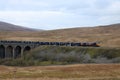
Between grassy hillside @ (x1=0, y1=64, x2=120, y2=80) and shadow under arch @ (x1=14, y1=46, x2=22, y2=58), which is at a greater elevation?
shadow under arch @ (x1=14, y1=46, x2=22, y2=58)

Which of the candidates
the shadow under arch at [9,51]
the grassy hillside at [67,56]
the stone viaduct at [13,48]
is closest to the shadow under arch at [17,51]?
the stone viaduct at [13,48]

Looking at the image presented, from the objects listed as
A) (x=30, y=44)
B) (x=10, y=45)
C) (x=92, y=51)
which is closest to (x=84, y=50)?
(x=92, y=51)

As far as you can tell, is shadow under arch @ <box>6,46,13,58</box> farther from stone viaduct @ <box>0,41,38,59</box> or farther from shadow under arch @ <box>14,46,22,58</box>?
shadow under arch @ <box>14,46,22,58</box>

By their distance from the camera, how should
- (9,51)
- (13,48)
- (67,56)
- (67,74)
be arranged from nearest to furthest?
1. (67,74)
2. (67,56)
3. (13,48)
4. (9,51)

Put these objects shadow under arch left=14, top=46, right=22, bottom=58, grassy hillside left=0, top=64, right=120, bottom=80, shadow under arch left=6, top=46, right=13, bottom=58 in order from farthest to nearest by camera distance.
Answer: shadow under arch left=6, top=46, right=13, bottom=58 → shadow under arch left=14, top=46, right=22, bottom=58 → grassy hillside left=0, top=64, right=120, bottom=80

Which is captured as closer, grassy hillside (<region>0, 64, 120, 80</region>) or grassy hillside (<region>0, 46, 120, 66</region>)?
grassy hillside (<region>0, 64, 120, 80</region>)

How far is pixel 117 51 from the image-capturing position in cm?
7456

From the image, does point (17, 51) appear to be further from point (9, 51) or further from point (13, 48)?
point (9, 51)

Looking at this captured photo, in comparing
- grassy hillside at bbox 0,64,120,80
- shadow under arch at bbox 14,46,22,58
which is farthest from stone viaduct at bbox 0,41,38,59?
grassy hillside at bbox 0,64,120,80

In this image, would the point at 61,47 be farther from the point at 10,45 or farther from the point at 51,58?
the point at 10,45

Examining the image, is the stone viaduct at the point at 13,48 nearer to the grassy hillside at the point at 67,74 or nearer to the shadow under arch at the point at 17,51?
the shadow under arch at the point at 17,51

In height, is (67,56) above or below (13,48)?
below

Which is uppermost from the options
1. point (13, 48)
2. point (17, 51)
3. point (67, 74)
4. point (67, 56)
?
point (13, 48)

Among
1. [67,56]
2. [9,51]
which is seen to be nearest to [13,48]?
[9,51]
